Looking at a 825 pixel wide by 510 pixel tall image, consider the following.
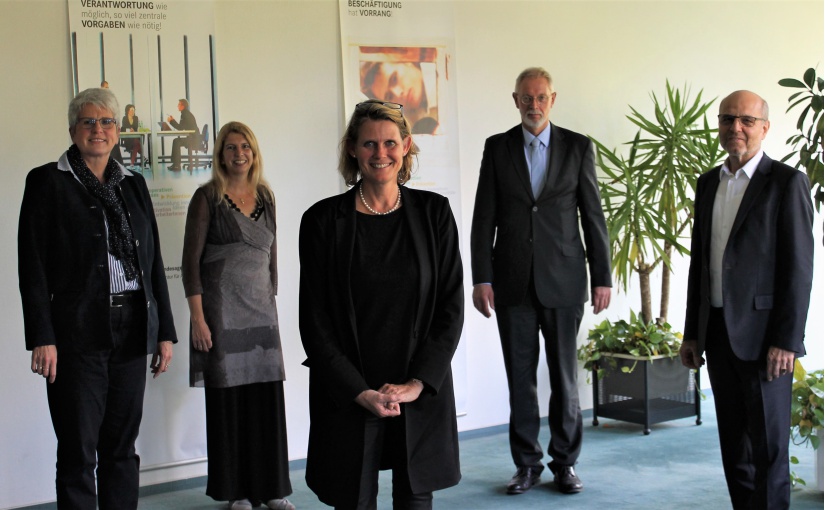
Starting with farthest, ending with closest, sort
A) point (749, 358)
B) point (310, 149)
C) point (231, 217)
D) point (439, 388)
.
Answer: point (310, 149) → point (231, 217) → point (749, 358) → point (439, 388)

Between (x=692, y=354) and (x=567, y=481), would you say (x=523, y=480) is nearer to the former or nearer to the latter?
(x=567, y=481)

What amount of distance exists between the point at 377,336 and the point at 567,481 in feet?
6.70

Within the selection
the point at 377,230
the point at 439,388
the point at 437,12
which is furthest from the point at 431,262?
the point at 437,12

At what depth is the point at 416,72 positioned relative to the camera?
5098mm

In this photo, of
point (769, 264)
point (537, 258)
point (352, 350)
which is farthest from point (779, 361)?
point (352, 350)

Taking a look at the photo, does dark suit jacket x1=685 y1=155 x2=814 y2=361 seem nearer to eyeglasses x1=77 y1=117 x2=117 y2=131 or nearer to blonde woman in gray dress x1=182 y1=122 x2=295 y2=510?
blonde woman in gray dress x1=182 y1=122 x2=295 y2=510

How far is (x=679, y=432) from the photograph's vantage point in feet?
17.3

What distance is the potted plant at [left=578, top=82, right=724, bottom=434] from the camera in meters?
5.36

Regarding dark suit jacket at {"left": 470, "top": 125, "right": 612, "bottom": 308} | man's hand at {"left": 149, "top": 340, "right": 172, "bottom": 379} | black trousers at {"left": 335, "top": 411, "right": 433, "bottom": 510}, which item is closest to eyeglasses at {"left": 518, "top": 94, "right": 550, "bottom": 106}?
dark suit jacket at {"left": 470, "top": 125, "right": 612, "bottom": 308}

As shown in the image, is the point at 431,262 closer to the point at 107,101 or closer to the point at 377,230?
the point at 377,230

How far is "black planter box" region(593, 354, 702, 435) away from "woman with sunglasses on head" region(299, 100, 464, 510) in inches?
121

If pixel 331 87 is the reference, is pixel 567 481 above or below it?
below

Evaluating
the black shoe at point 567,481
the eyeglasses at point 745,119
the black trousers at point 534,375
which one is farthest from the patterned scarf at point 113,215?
the eyeglasses at point 745,119

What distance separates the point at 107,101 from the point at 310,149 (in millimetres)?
1594
